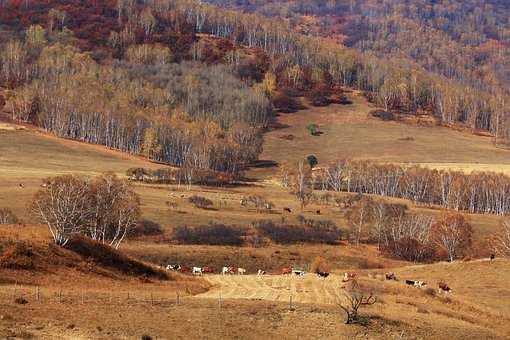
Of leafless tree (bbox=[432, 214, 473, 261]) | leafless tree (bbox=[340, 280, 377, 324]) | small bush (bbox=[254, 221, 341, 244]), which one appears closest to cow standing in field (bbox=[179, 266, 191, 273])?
leafless tree (bbox=[340, 280, 377, 324])

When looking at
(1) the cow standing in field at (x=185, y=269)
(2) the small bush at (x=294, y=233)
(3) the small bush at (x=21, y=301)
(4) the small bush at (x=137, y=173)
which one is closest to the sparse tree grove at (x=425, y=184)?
(4) the small bush at (x=137, y=173)

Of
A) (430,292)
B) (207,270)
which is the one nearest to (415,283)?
(430,292)

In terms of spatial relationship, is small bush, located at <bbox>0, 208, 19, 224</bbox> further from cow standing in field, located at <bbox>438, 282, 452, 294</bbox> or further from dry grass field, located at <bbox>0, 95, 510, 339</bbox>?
cow standing in field, located at <bbox>438, 282, 452, 294</bbox>

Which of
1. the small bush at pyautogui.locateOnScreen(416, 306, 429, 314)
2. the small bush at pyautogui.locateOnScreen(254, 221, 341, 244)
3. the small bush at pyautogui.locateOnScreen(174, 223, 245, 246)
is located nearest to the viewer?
the small bush at pyautogui.locateOnScreen(416, 306, 429, 314)

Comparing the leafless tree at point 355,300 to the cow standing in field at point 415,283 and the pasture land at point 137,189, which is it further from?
the pasture land at point 137,189

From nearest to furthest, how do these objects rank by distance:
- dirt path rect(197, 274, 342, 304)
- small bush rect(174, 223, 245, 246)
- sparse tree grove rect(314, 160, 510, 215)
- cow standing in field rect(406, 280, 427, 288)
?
dirt path rect(197, 274, 342, 304)
cow standing in field rect(406, 280, 427, 288)
small bush rect(174, 223, 245, 246)
sparse tree grove rect(314, 160, 510, 215)

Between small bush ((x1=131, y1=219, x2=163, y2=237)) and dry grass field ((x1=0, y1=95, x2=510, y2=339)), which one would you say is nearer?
dry grass field ((x1=0, y1=95, x2=510, y2=339))

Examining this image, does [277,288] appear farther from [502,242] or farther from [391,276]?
[502,242]
